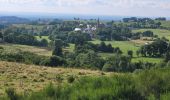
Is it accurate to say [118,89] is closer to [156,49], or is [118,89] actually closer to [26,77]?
[26,77]

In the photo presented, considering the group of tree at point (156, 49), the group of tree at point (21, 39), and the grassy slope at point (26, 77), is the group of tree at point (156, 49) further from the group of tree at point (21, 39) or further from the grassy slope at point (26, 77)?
the grassy slope at point (26, 77)

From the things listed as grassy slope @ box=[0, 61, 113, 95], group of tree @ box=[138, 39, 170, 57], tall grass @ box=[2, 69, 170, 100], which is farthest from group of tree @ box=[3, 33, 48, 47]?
tall grass @ box=[2, 69, 170, 100]

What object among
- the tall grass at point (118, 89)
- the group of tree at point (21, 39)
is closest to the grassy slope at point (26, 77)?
the tall grass at point (118, 89)

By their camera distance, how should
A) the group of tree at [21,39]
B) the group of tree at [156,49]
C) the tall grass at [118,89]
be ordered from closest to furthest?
the tall grass at [118,89], the group of tree at [156,49], the group of tree at [21,39]

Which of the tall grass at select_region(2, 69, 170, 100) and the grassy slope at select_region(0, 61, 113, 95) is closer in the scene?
the tall grass at select_region(2, 69, 170, 100)

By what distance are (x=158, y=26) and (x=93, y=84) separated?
520ft

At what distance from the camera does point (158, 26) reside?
164750 mm

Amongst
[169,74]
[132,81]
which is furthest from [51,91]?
[169,74]

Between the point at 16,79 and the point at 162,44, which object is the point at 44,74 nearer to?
the point at 16,79

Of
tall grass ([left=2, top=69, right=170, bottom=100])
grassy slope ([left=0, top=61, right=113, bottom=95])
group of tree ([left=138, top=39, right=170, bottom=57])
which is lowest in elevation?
group of tree ([left=138, top=39, right=170, bottom=57])

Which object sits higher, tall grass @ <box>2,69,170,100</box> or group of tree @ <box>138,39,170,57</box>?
tall grass @ <box>2,69,170,100</box>

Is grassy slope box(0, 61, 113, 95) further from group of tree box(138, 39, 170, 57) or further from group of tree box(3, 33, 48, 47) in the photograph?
group of tree box(3, 33, 48, 47)

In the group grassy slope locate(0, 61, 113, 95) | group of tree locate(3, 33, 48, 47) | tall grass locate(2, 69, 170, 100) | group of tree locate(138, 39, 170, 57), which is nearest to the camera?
tall grass locate(2, 69, 170, 100)

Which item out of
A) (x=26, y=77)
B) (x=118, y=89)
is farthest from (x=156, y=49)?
(x=118, y=89)
